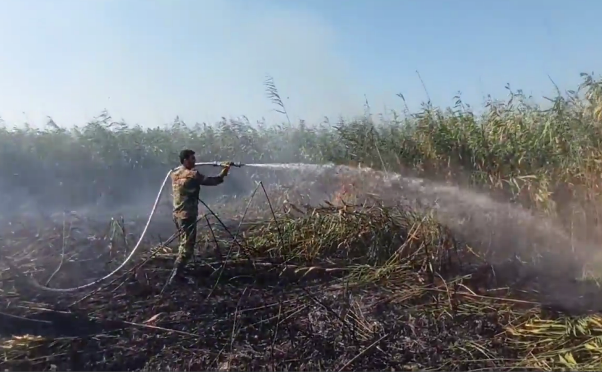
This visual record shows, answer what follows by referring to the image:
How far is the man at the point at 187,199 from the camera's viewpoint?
6.03 metres

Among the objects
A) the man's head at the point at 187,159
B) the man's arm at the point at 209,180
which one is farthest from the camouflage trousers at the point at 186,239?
the man's head at the point at 187,159

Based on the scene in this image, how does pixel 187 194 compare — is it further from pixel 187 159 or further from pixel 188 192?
pixel 187 159

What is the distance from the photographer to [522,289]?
5.30 metres

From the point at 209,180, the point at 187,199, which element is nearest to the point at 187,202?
the point at 187,199

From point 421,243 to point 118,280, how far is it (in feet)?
9.76

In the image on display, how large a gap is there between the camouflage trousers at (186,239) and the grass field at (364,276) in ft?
0.74

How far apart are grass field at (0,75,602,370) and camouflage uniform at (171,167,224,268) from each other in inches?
10.2

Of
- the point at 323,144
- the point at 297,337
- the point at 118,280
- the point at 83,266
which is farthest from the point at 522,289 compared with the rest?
the point at 323,144

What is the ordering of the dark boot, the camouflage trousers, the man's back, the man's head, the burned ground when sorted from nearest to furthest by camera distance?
the burned ground < the dark boot < the camouflage trousers < the man's back < the man's head

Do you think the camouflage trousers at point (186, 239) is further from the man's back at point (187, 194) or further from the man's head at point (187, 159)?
the man's head at point (187, 159)

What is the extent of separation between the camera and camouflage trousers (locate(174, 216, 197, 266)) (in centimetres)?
596

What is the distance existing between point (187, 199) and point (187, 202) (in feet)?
0.11

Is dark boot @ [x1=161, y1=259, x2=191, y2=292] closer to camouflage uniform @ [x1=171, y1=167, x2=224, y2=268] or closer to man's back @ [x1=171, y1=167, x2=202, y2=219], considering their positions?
camouflage uniform @ [x1=171, y1=167, x2=224, y2=268]

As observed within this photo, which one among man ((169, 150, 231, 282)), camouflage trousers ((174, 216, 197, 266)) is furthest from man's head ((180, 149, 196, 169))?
camouflage trousers ((174, 216, 197, 266))
